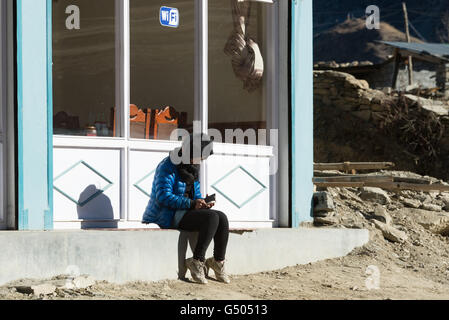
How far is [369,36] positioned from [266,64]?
5236cm

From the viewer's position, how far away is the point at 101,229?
7.62 metres

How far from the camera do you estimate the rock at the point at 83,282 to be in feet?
21.3

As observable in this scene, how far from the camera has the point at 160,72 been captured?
30.2 feet

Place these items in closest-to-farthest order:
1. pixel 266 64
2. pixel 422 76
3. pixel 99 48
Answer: pixel 99 48, pixel 266 64, pixel 422 76

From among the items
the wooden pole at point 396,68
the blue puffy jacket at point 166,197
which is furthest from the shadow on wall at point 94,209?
the wooden pole at point 396,68

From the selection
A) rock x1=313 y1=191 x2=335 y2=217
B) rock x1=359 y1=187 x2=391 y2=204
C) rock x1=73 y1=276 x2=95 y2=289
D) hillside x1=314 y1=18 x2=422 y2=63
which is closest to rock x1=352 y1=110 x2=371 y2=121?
rock x1=359 y1=187 x2=391 y2=204

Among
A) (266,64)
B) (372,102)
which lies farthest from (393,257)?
(372,102)

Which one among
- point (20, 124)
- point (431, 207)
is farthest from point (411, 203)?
point (20, 124)

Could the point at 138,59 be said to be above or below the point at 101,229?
above

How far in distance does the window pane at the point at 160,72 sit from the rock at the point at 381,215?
132 inches

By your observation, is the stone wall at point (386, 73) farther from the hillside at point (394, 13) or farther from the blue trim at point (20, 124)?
the hillside at point (394, 13)

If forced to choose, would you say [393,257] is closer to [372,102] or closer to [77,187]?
[77,187]

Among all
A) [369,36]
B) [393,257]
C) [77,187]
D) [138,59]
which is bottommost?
[393,257]

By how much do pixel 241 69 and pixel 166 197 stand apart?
2.54 meters
